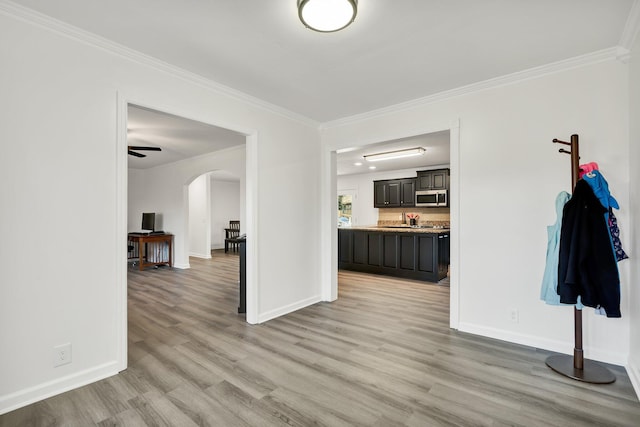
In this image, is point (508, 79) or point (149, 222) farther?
point (149, 222)

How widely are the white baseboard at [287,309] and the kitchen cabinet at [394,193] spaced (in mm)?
4595

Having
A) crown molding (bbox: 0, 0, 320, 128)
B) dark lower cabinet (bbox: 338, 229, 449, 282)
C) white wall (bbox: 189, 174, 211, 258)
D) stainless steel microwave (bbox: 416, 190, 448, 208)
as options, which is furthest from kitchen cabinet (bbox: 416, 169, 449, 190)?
white wall (bbox: 189, 174, 211, 258)

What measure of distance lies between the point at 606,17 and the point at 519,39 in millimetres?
499

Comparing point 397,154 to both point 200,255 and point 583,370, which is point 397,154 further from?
point 200,255

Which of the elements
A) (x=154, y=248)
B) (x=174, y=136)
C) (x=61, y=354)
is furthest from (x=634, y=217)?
(x=154, y=248)

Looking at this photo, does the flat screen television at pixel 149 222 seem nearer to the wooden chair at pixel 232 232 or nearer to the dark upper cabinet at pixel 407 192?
the wooden chair at pixel 232 232

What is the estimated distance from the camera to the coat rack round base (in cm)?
227

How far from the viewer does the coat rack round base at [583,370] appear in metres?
2.27

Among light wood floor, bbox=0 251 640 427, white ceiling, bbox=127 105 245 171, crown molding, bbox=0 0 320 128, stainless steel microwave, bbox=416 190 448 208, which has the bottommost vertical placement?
light wood floor, bbox=0 251 640 427

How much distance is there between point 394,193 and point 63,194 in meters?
7.32

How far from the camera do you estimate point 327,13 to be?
1850 mm

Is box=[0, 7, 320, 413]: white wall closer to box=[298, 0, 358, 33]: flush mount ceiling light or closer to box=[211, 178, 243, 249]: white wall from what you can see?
box=[298, 0, 358, 33]: flush mount ceiling light

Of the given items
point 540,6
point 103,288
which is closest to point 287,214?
point 103,288

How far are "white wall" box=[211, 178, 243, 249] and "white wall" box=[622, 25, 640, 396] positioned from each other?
34.2ft
